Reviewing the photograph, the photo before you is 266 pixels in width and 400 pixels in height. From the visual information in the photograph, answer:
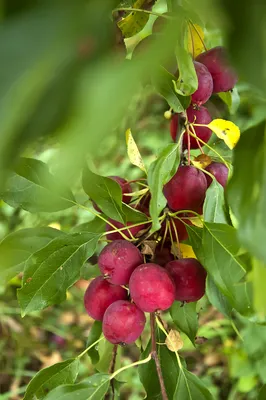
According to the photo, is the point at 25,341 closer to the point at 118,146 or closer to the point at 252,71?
the point at 118,146

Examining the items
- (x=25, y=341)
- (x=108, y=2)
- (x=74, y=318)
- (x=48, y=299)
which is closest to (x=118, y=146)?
(x=74, y=318)

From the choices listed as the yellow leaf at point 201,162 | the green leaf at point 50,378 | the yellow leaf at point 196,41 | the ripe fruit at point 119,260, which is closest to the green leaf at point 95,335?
the green leaf at point 50,378

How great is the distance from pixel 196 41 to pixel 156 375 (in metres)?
0.41

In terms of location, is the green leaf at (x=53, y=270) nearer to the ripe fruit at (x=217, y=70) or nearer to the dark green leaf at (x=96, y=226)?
the dark green leaf at (x=96, y=226)

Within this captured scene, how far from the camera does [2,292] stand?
152 centimetres

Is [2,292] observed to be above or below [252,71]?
below

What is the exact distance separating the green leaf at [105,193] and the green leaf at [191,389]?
0.20m

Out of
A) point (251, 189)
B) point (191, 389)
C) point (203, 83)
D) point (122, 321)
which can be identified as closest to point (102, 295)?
point (122, 321)

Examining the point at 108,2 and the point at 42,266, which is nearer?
the point at 108,2

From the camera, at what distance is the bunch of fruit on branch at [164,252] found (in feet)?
1.86

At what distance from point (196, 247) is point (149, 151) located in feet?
5.55

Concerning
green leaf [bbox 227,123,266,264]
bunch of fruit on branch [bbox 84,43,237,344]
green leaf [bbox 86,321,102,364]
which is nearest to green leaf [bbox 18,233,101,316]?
bunch of fruit on branch [bbox 84,43,237,344]

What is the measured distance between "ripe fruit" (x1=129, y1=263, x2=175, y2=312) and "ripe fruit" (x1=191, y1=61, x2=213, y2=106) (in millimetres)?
189

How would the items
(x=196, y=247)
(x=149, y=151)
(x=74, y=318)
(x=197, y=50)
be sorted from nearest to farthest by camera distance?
(x=196, y=247)
(x=197, y=50)
(x=74, y=318)
(x=149, y=151)
